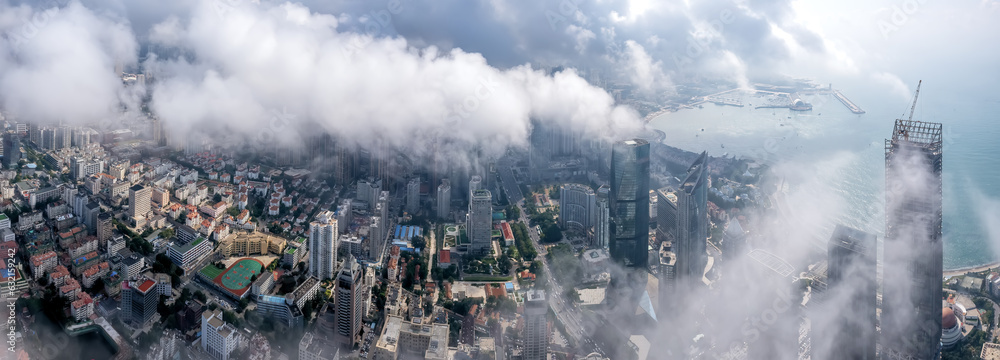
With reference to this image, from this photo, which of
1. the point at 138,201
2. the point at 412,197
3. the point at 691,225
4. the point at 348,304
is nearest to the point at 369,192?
the point at 412,197

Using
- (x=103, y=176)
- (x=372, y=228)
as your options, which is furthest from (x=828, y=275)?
(x=103, y=176)

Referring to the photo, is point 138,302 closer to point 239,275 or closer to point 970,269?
point 239,275

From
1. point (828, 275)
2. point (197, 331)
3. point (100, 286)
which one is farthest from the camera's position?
point (100, 286)

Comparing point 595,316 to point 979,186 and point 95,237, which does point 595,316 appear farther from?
point 979,186

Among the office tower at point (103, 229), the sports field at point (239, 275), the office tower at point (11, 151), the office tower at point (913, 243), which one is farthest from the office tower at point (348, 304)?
the office tower at point (11, 151)

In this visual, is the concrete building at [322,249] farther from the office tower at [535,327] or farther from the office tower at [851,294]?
the office tower at [851,294]

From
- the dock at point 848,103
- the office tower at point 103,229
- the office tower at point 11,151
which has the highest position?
the dock at point 848,103
